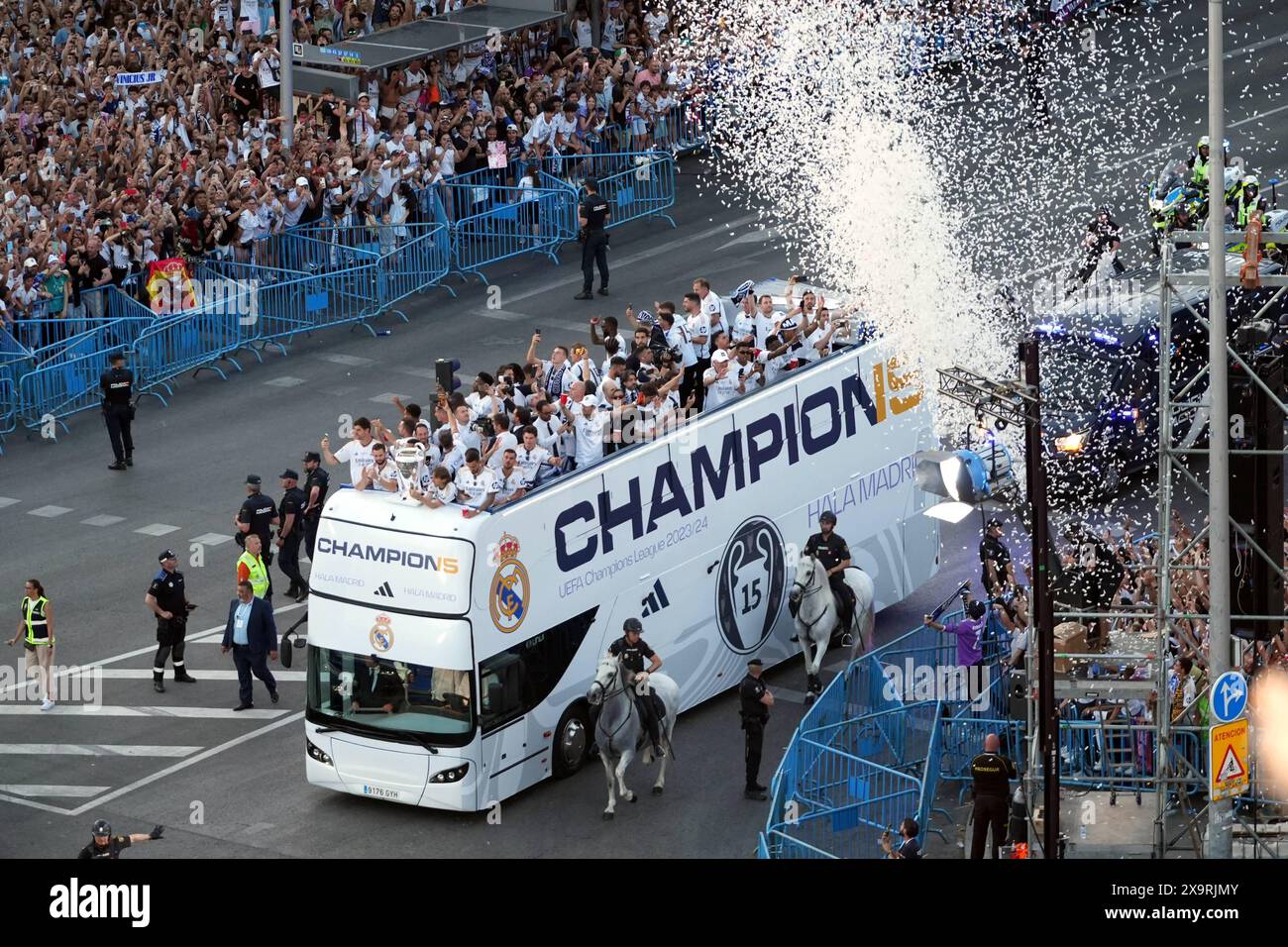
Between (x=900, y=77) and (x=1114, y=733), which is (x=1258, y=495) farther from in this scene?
(x=900, y=77)

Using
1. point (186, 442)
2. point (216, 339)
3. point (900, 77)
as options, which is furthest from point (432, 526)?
point (900, 77)

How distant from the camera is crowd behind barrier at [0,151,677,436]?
35688 millimetres

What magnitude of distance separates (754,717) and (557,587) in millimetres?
2468

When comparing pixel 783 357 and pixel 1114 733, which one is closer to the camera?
pixel 1114 733

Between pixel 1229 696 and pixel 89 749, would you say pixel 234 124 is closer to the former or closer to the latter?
pixel 89 749

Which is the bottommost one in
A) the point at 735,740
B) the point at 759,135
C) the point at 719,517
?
the point at 735,740

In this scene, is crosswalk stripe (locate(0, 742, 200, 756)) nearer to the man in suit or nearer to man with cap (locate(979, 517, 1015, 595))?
the man in suit

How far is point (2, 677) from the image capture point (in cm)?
2809

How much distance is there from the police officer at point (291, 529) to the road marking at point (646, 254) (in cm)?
1042

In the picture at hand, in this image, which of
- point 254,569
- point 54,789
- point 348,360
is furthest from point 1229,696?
point 348,360

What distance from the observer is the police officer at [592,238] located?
128 feet

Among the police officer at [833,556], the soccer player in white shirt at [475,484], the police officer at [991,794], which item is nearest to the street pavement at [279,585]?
the police officer at [833,556]

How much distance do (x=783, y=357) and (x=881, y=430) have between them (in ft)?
5.34

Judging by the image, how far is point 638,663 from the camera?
25.2m
